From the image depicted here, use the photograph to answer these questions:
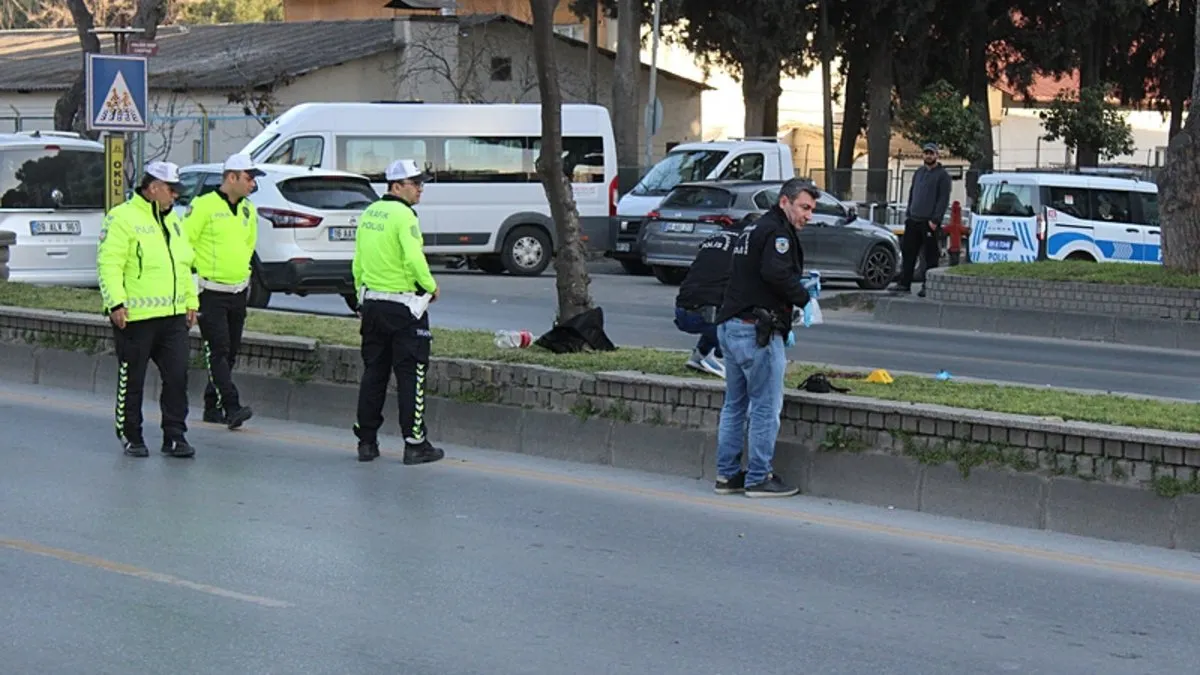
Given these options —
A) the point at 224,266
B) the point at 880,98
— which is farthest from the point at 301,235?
the point at 880,98

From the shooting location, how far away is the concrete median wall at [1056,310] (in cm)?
1895

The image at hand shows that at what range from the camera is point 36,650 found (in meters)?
6.58

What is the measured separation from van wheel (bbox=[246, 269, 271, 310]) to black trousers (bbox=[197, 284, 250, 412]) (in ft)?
21.6

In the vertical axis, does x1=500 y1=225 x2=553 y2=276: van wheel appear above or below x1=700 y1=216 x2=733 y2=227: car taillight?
below

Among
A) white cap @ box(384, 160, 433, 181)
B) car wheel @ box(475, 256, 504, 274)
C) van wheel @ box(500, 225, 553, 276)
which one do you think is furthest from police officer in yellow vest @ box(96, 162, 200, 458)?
car wheel @ box(475, 256, 504, 274)

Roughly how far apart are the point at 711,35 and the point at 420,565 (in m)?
33.9

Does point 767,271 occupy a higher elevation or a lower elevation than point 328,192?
lower

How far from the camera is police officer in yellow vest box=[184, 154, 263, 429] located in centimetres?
1199

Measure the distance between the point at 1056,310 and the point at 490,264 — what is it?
1014 centimetres

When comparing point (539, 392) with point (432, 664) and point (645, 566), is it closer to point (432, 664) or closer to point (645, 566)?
point (645, 566)

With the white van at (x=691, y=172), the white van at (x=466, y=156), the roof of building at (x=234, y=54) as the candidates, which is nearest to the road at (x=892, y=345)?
the white van at (x=466, y=156)

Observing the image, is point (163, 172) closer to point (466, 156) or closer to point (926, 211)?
point (926, 211)

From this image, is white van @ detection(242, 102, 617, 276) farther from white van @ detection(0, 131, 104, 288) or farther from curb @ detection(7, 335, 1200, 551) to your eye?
curb @ detection(7, 335, 1200, 551)

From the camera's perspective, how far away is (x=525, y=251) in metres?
26.5
